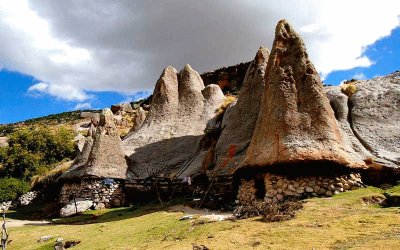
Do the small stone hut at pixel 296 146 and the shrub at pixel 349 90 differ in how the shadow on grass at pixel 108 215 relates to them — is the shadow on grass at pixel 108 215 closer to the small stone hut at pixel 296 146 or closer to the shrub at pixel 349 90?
the small stone hut at pixel 296 146

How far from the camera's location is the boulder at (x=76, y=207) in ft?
84.9

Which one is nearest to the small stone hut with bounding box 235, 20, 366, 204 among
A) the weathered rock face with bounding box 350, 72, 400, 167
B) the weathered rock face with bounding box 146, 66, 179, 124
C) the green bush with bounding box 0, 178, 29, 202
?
the weathered rock face with bounding box 350, 72, 400, 167

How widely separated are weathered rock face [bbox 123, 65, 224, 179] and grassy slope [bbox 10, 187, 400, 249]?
10.5 meters

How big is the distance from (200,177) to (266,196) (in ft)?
27.5

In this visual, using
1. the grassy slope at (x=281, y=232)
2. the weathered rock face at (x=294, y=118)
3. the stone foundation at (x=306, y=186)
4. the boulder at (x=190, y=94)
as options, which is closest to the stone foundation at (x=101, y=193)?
the grassy slope at (x=281, y=232)

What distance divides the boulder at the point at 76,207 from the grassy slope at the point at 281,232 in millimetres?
7439

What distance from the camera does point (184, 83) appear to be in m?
38.6

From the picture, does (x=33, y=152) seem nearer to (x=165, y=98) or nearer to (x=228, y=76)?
(x=165, y=98)

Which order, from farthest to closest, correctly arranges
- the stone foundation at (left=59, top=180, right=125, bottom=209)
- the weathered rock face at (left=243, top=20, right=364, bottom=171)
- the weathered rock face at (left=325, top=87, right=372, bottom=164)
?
1. the stone foundation at (left=59, top=180, right=125, bottom=209)
2. the weathered rock face at (left=325, top=87, right=372, bottom=164)
3. the weathered rock face at (left=243, top=20, right=364, bottom=171)

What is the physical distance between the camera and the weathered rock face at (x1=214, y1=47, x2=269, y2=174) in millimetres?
22812

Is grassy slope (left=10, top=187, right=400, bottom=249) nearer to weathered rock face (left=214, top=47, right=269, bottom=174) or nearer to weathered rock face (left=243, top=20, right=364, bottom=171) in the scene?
weathered rock face (left=243, top=20, right=364, bottom=171)

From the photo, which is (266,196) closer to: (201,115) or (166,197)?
(166,197)

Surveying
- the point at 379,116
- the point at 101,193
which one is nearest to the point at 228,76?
the point at 101,193

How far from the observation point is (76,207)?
26172 millimetres
